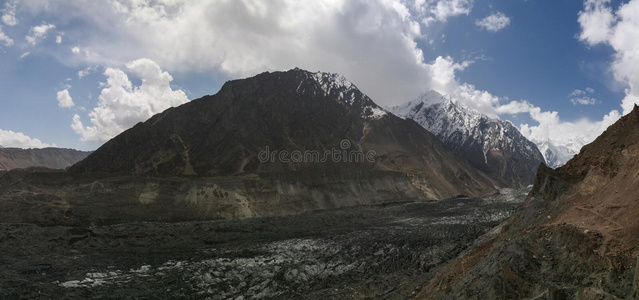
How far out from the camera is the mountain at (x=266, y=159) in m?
70.4

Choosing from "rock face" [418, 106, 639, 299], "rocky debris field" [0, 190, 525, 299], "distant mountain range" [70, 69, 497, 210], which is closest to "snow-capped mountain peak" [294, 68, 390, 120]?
"distant mountain range" [70, 69, 497, 210]

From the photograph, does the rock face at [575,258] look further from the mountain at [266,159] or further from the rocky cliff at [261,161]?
the mountain at [266,159]

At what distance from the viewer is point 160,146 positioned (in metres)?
108

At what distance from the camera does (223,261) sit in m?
31.3

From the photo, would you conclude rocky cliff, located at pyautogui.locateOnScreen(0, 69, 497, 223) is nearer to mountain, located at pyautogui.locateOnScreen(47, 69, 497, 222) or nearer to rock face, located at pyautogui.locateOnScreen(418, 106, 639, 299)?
mountain, located at pyautogui.locateOnScreen(47, 69, 497, 222)

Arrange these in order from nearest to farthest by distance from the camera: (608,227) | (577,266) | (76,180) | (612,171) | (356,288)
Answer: (577,266), (608,227), (612,171), (356,288), (76,180)

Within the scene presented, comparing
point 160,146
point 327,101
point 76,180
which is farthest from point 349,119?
point 76,180

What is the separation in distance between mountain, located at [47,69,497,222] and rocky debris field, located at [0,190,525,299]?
69.7 feet

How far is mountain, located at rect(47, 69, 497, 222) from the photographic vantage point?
2773 inches

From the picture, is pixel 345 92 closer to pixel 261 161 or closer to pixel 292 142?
pixel 292 142

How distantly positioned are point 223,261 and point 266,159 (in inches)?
3143

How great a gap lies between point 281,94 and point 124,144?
59.5 m

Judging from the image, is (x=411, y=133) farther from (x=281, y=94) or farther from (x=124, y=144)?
(x=124, y=144)

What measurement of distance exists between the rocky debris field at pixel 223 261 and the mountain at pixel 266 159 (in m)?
21.2
